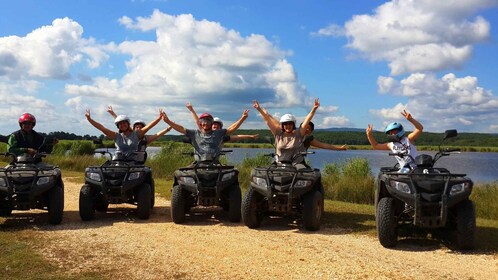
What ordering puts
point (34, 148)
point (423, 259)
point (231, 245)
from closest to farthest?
point (423, 259), point (231, 245), point (34, 148)

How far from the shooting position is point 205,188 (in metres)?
8.94

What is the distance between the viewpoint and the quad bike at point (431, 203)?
691 centimetres

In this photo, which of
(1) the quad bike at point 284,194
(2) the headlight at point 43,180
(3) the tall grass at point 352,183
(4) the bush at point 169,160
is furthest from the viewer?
(4) the bush at point 169,160

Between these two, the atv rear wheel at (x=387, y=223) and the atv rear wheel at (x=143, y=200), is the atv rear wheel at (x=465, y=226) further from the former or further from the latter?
the atv rear wheel at (x=143, y=200)

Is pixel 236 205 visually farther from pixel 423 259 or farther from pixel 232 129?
pixel 423 259

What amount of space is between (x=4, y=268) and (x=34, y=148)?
4282 millimetres

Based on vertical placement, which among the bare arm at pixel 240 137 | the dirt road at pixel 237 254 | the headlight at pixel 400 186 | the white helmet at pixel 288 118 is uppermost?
the white helmet at pixel 288 118

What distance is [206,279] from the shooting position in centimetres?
559

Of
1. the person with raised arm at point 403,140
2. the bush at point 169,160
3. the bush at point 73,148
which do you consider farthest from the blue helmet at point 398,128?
the bush at point 73,148

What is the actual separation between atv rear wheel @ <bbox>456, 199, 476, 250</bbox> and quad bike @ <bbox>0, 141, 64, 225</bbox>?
22.8 ft

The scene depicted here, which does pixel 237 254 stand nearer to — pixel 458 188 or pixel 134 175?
pixel 458 188

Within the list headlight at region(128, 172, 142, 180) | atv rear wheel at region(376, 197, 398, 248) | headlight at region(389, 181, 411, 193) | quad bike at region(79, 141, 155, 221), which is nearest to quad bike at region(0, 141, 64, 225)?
quad bike at region(79, 141, 155, 221)

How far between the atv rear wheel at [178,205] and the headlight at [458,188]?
4.80 metres

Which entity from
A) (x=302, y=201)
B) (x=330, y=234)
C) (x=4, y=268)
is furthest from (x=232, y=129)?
(x=4, y=268)
